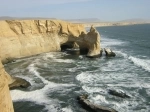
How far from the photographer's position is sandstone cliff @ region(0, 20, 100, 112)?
39.0m

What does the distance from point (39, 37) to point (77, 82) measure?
63.5ft

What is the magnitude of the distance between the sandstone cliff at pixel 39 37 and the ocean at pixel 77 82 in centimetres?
202

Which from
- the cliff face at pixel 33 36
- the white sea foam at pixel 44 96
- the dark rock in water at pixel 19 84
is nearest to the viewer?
the white sea foam at pixel 44 96

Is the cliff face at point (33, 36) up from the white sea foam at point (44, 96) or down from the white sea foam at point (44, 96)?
up

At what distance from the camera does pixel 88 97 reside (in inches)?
882

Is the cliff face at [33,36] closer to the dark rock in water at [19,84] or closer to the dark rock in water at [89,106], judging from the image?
the dark rock in water at [19,84]

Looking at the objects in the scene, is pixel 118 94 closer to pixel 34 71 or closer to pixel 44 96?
pixel 44 96

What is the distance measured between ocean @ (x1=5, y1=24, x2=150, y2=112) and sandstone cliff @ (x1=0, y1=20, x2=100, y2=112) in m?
2.02

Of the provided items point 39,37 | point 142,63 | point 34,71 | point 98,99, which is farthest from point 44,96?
point 39,37

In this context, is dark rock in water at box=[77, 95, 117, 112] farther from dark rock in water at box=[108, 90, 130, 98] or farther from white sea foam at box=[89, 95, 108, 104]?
dark rock in water at box=[108, 90, 130, 98]

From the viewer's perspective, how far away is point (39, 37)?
4428cm

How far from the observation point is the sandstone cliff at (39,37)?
128 feet

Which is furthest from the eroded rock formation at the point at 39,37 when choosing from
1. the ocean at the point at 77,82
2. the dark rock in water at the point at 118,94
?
the dark rock in water at the point at 118,94

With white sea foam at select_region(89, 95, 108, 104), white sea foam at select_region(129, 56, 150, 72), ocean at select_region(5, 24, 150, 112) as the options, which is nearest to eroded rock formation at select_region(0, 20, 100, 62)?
ocean at select_region(5, 24, 150, 112)
